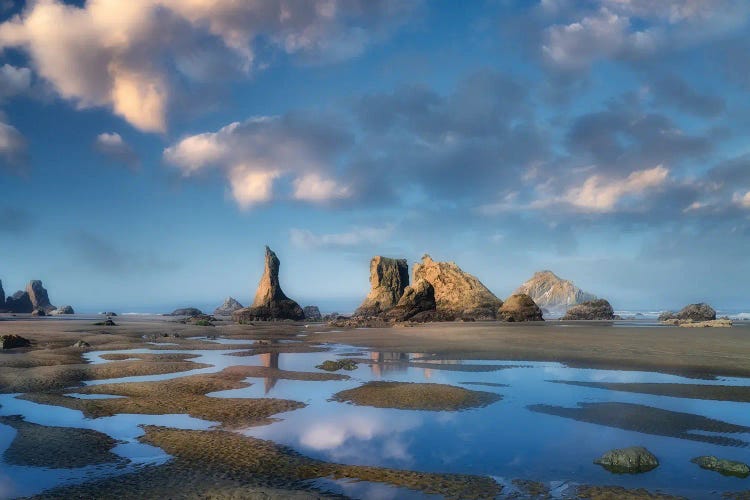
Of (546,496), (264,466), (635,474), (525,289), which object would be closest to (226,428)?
(264,466)

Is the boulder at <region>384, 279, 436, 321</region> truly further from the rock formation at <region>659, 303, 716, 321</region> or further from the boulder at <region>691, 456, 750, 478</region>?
the boulder at <region>691, 456, 750, 478</region>

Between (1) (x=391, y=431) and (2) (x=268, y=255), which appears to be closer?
(1) (x=391, y=431)

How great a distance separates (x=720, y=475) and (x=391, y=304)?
97324mm

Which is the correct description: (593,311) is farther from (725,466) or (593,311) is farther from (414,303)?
(725,466)

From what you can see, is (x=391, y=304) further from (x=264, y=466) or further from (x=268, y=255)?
(x=264, y=466)

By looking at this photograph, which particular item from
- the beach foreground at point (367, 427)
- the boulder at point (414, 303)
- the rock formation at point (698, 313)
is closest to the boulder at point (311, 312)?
the boulder at point (414, 303)

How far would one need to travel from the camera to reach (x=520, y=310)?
73.2 meters

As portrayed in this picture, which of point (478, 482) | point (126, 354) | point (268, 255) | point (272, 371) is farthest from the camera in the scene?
point (268, 255)

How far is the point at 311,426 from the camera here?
11859mm

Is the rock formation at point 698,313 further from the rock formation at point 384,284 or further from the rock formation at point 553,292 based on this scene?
the rock formation at point 553,292

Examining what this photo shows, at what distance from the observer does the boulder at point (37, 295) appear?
140 m

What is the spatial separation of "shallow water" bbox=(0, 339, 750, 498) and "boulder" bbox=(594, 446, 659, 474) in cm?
20

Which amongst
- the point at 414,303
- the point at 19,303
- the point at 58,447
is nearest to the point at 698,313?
the point at 414,303

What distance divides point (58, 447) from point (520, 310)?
70443mm
